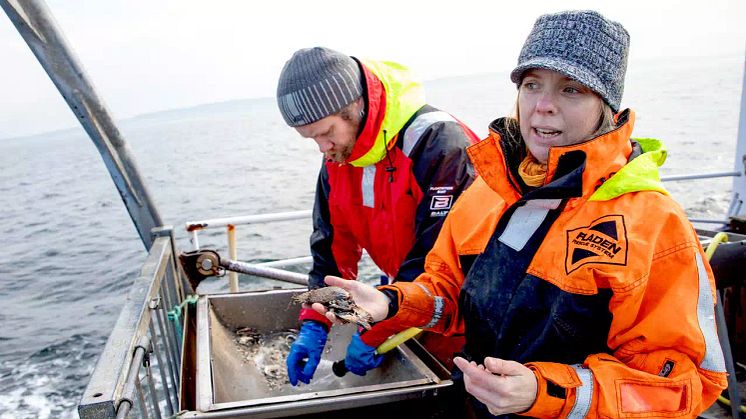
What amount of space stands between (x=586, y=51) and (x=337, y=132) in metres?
1.27

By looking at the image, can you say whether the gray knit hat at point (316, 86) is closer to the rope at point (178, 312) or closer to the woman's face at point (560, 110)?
the woman's face at point (560, 110)

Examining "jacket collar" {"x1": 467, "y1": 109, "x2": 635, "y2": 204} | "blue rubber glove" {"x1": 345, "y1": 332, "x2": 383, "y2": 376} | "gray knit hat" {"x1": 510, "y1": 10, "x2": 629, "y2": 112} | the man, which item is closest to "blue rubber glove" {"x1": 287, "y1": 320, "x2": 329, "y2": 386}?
the man

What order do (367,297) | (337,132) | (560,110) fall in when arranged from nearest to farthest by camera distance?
(560,110), (367,297), (337,132)

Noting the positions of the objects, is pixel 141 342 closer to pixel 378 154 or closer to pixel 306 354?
pixel 306 354

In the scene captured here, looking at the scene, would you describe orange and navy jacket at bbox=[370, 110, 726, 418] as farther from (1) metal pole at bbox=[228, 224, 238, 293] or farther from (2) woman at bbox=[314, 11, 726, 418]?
(1) metal pole at bbox=[228, 224, 238, 293]

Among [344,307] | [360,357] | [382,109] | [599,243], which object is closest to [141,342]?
[344,307]

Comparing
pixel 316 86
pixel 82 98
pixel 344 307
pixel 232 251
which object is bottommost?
pixel 232 251

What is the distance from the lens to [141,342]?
1.91 meters

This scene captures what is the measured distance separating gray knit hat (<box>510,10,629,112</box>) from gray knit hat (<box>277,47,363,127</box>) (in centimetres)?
104

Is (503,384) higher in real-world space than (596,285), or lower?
lower

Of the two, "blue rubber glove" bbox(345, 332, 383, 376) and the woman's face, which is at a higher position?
the woman's face

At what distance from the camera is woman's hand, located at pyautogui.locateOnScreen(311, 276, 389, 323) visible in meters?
1.83

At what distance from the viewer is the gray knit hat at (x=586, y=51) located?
4.82 feet

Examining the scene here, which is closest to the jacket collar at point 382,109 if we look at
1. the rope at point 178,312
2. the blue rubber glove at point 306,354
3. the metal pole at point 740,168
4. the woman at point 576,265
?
the woman at point 576,265
